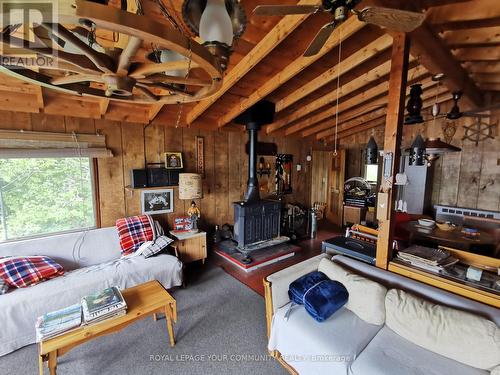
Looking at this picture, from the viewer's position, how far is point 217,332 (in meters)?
2.32

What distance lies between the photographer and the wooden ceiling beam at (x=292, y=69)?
2061 mm

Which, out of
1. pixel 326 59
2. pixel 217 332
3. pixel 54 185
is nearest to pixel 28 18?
pixel 217 332

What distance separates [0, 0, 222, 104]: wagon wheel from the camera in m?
0.50

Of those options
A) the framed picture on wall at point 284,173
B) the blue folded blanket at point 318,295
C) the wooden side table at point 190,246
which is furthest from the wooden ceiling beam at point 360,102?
the wooden side table at point 190,246

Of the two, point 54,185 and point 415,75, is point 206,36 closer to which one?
point 54,185

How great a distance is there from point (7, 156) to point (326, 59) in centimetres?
355

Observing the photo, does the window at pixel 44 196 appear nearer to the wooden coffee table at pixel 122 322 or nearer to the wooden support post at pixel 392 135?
Answer: the wooden coffee table at pixel 122 322

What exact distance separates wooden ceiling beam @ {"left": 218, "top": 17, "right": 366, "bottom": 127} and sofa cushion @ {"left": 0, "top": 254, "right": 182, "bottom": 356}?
221 cm

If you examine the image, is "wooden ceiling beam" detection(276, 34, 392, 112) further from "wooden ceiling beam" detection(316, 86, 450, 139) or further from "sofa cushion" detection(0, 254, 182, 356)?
"sofa cushion" detection(0, 254, 182, 356)

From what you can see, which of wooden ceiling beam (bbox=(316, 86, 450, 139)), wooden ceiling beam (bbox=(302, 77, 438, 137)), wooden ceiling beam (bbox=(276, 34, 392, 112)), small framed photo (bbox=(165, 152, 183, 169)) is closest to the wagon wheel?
wooden ceiling beam (bbox=(276, 34, 392, 112))

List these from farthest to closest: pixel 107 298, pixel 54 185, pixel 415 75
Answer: pixel 415 75, pixel 54 185, pixel 107 298

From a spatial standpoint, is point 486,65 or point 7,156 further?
point 486,65

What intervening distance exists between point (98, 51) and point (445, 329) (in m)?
2.30

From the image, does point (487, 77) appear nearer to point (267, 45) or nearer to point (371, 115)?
point (371, 115)
